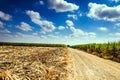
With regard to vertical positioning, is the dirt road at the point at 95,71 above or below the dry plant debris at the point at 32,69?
below

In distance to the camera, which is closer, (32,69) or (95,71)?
(32,69)

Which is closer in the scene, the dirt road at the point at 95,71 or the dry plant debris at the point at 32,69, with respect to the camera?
the dry plant debris at the point at 32,69

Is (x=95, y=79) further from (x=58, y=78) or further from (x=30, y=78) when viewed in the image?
(x=30, y=78)

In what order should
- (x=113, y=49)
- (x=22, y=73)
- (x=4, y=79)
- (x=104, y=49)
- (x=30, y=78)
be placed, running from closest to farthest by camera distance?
(x=4, y=79)
(x=30, y=78)
(x=22, y=73)
(x=113, y=49)
(x=104, y=49)

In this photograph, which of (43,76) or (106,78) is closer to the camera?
(43,76)

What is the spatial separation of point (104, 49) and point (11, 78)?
33.0m

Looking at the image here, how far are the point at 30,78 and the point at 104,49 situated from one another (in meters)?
31.9

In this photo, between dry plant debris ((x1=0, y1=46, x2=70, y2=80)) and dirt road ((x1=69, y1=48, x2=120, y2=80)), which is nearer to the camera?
dry plant debris ((x1=0, y1=46, x2=70, y2=80))

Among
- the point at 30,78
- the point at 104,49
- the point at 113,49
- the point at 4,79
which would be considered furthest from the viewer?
the point at 104,49

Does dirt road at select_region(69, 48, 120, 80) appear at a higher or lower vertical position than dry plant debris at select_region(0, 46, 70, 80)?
lower

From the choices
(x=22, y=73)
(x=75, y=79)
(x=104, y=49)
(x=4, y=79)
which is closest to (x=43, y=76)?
(x=22, y=73)

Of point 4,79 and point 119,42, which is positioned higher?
point 119,42

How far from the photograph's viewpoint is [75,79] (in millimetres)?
9961

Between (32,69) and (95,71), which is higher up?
(32,69)
